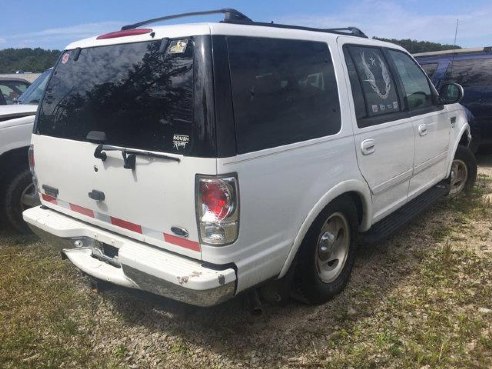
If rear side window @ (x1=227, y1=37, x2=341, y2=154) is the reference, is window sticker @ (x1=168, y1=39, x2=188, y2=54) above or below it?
above

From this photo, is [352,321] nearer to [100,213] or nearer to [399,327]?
[399,327]

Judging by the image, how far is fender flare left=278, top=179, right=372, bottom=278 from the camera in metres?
2.72

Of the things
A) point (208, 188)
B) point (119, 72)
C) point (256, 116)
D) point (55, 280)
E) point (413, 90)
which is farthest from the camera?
point (413, 90)

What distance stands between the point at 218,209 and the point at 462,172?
421cm

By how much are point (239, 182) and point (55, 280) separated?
2296 millimetres

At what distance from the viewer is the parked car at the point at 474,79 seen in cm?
737

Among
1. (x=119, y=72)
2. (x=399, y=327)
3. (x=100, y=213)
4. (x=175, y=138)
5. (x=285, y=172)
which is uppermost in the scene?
(x=119, y=72)

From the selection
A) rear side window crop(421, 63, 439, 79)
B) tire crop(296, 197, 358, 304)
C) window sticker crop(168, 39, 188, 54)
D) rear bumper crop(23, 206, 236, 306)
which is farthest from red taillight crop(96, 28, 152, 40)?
rear side window crop(421, 63, 439, 79)

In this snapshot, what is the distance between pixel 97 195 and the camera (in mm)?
2811

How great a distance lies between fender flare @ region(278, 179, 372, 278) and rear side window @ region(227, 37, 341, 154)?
Answer: 387mm

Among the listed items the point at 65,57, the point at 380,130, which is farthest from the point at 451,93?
the point at 65,57

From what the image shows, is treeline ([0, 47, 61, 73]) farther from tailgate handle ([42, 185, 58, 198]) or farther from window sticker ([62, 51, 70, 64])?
tailgate handle ([42, 185, 58, 198])

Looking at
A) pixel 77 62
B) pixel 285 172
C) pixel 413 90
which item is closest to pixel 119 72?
pixel 77 62

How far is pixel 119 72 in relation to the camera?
106 inches
